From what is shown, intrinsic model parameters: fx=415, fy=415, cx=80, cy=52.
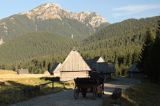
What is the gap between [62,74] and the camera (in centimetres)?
8562

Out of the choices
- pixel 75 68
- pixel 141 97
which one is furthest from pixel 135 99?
pixel 75 68

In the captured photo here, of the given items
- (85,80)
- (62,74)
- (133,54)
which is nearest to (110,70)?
(62,74)

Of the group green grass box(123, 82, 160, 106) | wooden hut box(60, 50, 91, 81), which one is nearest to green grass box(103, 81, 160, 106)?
green grass box(123, 82, 160, 106)

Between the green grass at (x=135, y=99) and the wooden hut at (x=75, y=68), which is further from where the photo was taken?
the wooden hut at (x=75, y=68)

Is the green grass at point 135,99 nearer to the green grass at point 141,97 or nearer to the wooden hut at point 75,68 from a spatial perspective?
the green grass at point 141,97

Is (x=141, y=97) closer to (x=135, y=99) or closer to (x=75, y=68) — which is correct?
(x=135, y=99)

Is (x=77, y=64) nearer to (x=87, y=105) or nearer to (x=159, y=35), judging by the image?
(x=159, y=35)

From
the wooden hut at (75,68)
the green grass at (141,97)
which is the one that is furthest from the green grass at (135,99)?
the wooden hut at (75,68)

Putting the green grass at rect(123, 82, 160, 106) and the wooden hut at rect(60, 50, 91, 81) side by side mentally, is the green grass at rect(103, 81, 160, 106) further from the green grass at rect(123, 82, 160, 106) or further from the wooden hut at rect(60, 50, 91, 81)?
the wooden hut at rect(60, 50, 91, 81)

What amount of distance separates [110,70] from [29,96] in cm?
8585

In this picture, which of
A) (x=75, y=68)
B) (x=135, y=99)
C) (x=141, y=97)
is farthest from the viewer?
(x=75, y=68)

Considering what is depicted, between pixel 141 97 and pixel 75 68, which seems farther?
pixel 75 68

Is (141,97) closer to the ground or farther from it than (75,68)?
closer to the ground

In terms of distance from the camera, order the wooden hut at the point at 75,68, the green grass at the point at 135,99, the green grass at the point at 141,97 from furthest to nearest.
→ the wooden hut at the point at 75,68 → the green grass at the point at 141,97 → the green grass at the point at 135,99
